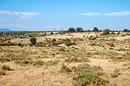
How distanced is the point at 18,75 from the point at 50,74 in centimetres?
235

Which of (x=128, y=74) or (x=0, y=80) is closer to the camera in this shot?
(x=0, y=80)

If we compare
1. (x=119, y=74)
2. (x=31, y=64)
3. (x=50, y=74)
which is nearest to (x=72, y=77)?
(x=50, y=74)

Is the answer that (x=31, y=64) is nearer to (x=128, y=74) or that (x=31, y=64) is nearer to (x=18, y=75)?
(x=18, y=75)

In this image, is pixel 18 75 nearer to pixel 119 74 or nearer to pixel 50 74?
pixel 50 74

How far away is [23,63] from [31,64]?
0.98 meters

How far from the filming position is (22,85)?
16.1 meters

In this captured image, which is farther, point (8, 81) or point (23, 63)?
point (23, 63)

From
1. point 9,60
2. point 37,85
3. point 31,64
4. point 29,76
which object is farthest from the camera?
point 9,60

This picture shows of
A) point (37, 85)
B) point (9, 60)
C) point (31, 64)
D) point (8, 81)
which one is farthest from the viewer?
point (9, 60)

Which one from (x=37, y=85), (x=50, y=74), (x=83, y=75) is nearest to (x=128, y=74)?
(x=83, y=75)

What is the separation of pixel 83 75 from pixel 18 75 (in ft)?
16.9

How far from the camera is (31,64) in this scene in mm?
25688

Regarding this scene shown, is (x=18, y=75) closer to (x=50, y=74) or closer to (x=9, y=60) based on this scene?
(x=50, y=74)

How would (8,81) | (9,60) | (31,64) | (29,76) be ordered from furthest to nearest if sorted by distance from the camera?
(9,60)
(31,64)
(29,76)
(8,81)
